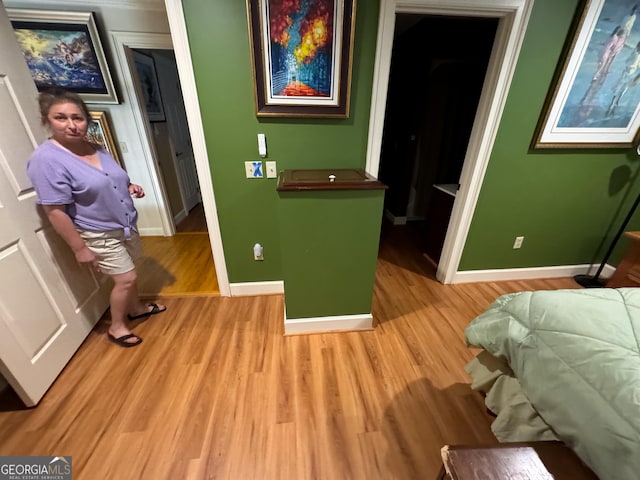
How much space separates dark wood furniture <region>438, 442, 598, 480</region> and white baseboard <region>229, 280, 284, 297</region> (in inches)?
62.4

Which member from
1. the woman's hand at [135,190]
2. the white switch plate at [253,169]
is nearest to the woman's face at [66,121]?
the woman's hand at [135,190]

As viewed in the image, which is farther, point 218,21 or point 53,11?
point 53,11

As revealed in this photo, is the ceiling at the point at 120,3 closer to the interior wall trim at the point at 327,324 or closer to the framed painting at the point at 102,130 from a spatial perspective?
the framed painting at the point at 102,130

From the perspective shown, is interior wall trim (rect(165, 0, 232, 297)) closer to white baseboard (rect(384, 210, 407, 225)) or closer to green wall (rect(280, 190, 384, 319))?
green wall (rect(280, 190, 384, 319))

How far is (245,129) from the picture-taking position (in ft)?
5.25

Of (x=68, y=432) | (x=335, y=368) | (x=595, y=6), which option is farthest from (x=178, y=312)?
(x=595, y=6)

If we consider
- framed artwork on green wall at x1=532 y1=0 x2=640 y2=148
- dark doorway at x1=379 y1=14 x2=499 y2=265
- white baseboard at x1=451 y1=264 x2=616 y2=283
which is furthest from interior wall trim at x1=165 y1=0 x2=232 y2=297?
framed artwork on green wall at x1=532 y1=0 x2=640 y2=148

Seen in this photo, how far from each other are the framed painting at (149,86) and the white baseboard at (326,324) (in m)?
2.76

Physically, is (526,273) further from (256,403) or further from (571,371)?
(256,403)

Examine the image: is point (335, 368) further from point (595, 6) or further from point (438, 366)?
point (595, 6)

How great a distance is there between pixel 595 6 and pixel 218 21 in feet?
7.23

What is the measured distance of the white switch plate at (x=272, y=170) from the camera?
1.70 m

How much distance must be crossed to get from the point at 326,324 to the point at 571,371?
3.99 ft

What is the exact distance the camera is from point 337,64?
1483mm
